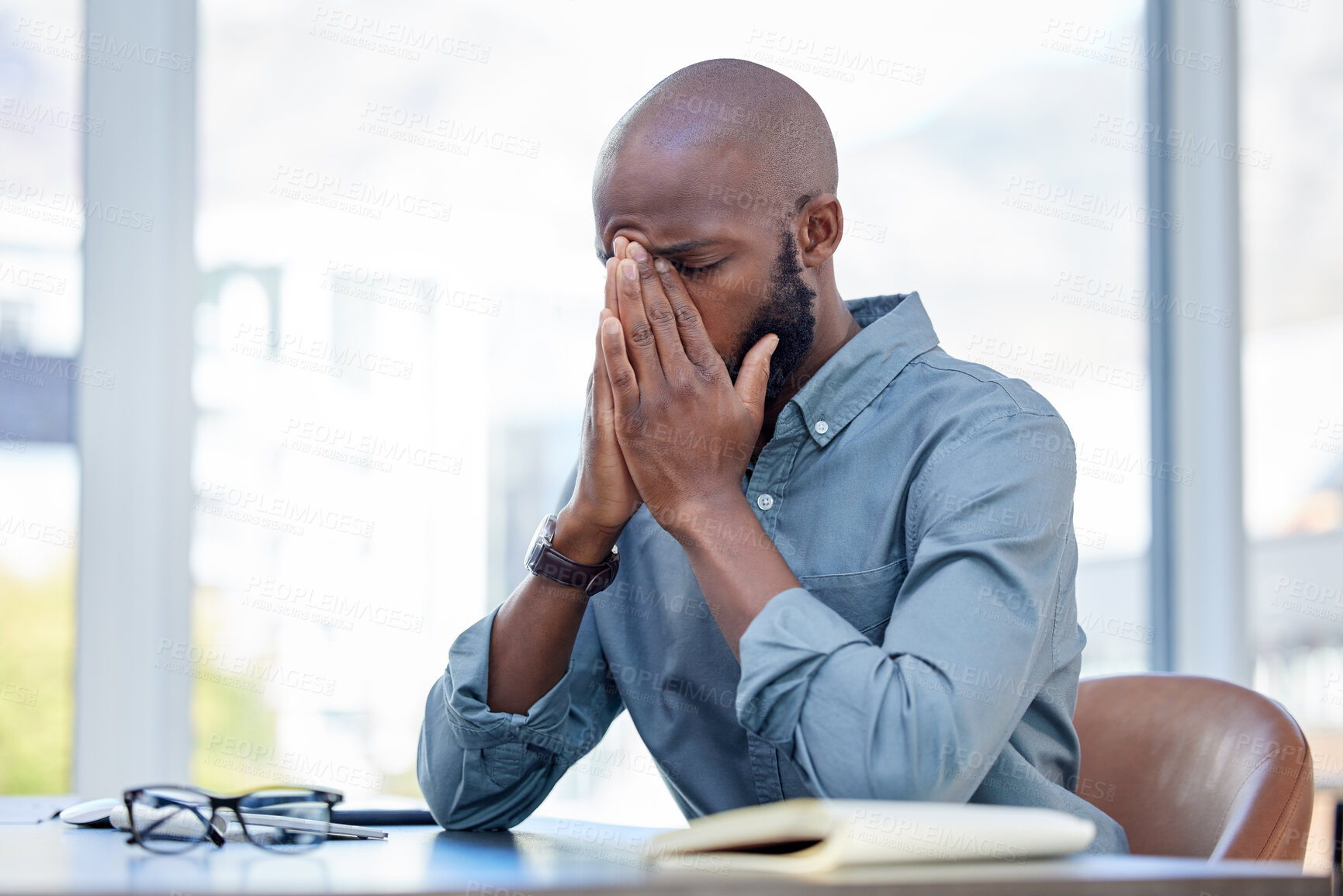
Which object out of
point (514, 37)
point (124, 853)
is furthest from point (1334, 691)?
point (124, 853)

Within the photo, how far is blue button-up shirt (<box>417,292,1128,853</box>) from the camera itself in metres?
0.93

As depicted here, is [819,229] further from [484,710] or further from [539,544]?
[484,710]

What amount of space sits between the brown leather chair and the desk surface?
49 centimetres

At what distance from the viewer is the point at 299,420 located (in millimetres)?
2109

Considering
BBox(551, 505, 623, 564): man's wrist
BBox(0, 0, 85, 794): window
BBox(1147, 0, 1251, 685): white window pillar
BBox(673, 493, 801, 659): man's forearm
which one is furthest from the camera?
BBox(1147, 0, 1251, 685): white window pillar

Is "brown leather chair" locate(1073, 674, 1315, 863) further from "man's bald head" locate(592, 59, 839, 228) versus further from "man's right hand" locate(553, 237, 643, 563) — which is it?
"man's bald head" locate(592, 59, 839, 228)

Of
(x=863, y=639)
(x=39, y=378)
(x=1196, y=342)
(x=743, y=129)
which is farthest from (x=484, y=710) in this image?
(x=1196, y=342)

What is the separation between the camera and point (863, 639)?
3.16 feet

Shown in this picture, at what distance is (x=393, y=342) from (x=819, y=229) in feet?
3.51

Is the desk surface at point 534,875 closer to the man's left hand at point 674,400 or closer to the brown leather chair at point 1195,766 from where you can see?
the man's left hand at point 674,400

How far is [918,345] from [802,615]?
490 mm

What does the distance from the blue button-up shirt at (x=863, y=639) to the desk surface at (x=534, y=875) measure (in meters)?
0.19

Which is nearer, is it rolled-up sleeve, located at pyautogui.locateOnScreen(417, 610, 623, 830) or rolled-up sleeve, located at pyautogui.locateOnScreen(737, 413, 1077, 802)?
rolled-up sleeve, located at pyautogui.locateOnScreen(737, 413, 1077, 802)

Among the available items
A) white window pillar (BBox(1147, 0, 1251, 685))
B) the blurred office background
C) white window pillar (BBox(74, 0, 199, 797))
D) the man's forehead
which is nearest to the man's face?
the man's forehead
